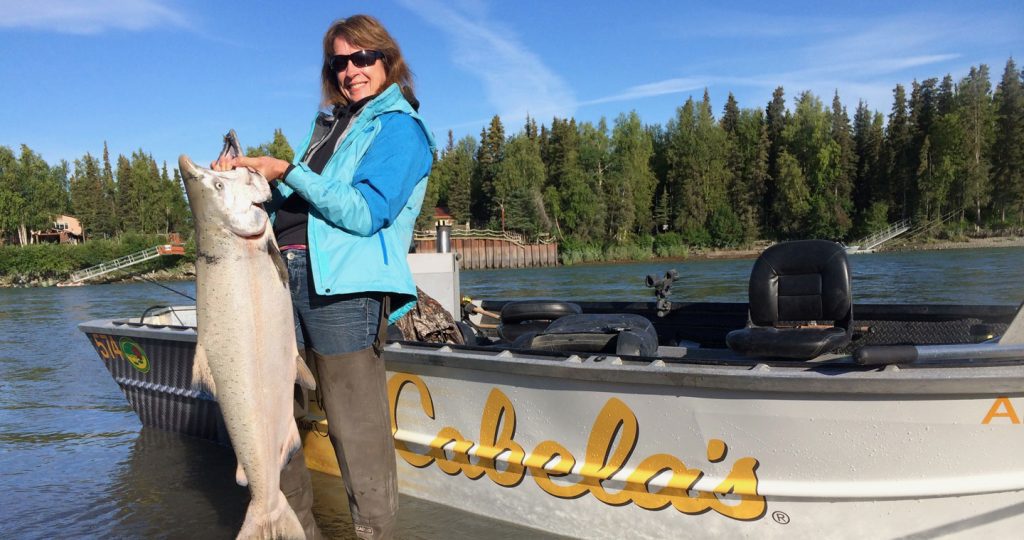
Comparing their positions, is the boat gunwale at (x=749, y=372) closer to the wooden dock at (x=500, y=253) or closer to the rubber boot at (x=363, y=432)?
the rubber boot at (x=363, y=432)

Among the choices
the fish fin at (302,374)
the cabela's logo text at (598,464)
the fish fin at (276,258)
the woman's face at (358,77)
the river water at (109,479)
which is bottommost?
the river water at (109,479)

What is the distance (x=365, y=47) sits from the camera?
8.29 ft

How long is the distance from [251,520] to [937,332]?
13.1 ft

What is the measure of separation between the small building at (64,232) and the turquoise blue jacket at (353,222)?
8947 cm

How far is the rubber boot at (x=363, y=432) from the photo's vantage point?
253 cm

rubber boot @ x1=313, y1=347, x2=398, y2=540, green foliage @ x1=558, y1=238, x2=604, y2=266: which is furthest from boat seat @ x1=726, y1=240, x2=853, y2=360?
green foliage @ x1=558, y1=238, x2=604, y2=266

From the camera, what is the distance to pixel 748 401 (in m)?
2.92

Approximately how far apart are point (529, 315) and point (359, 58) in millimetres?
3064

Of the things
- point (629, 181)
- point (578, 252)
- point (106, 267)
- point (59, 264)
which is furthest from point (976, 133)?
point (59, 264)

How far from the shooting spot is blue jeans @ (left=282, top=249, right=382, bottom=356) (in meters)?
2.45

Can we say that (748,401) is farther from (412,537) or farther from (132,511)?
(132,511)

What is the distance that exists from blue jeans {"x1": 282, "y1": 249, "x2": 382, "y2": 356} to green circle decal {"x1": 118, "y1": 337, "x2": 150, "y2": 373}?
12.6 feet

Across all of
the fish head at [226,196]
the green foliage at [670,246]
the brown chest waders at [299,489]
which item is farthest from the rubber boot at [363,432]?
the green foliage at [670,246]

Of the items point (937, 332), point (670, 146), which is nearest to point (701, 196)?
point (670, 146)
